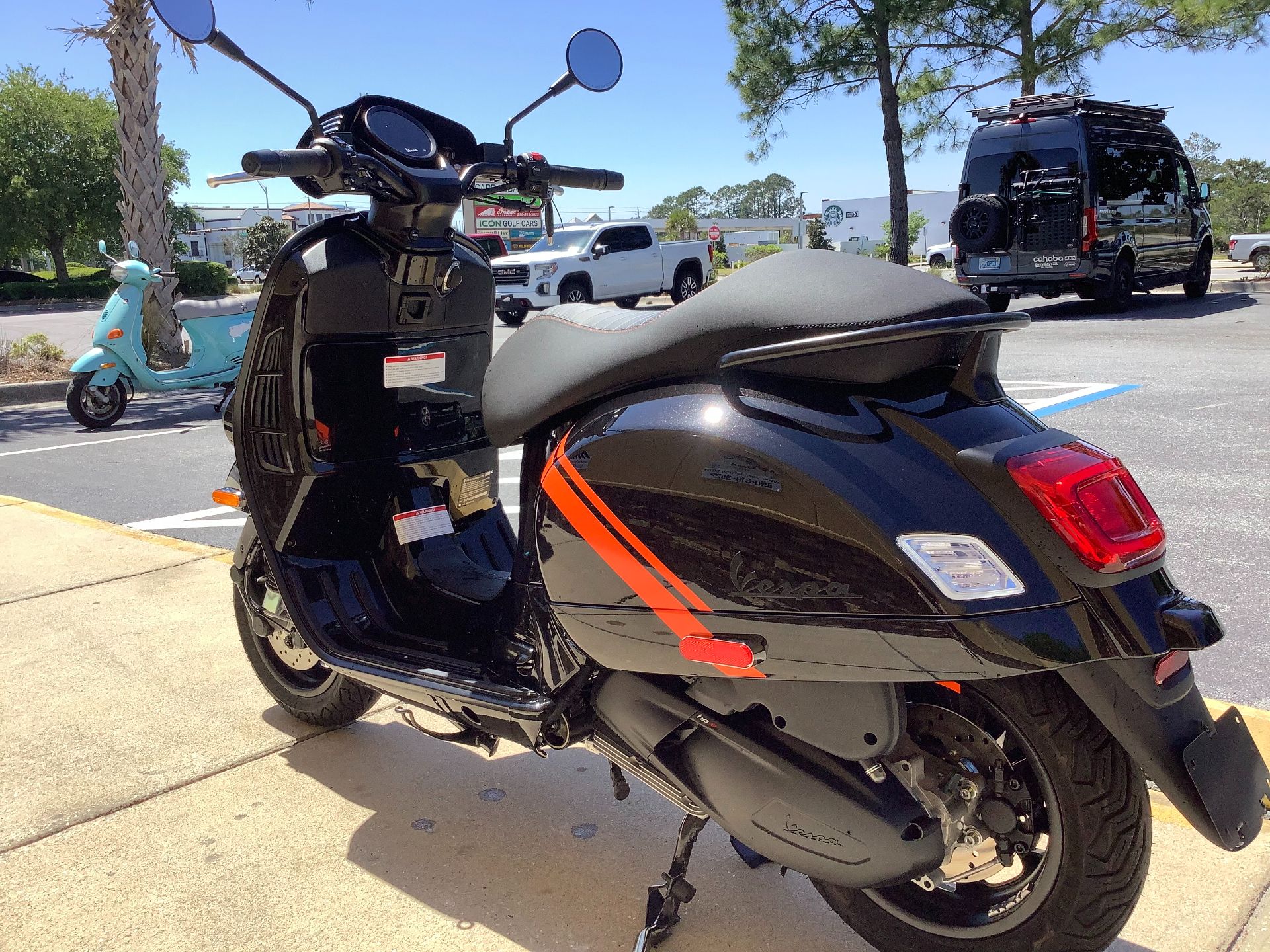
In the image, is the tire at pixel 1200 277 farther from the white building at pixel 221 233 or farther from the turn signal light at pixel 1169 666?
the white building at pixel 221 233

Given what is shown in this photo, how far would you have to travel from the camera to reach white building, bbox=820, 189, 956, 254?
4969cm

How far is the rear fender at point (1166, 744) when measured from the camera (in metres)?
1.56

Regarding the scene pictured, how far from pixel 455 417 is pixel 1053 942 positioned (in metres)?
1.94

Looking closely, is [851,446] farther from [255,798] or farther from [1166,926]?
[255,798]

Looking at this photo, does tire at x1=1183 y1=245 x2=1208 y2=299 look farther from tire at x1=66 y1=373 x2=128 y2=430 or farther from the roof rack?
tire at x1=66 y1=373 x2=128 y2=430

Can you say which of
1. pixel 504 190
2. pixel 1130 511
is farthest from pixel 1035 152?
pixel 1130 511

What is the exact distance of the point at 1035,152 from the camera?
13328mm

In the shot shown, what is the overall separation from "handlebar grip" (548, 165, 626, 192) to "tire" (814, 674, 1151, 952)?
1917mm

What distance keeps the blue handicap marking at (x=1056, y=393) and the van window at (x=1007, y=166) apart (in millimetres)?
5882

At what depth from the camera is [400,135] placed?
8.28ft

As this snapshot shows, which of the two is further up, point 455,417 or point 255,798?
point 455,417

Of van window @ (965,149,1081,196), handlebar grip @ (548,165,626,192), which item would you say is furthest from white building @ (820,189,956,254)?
handlebar grip @ (548,165,626,192)

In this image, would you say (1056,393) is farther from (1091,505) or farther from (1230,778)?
(1091,505)

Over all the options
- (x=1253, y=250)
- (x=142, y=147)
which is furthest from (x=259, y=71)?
(x=1253, y=250)
